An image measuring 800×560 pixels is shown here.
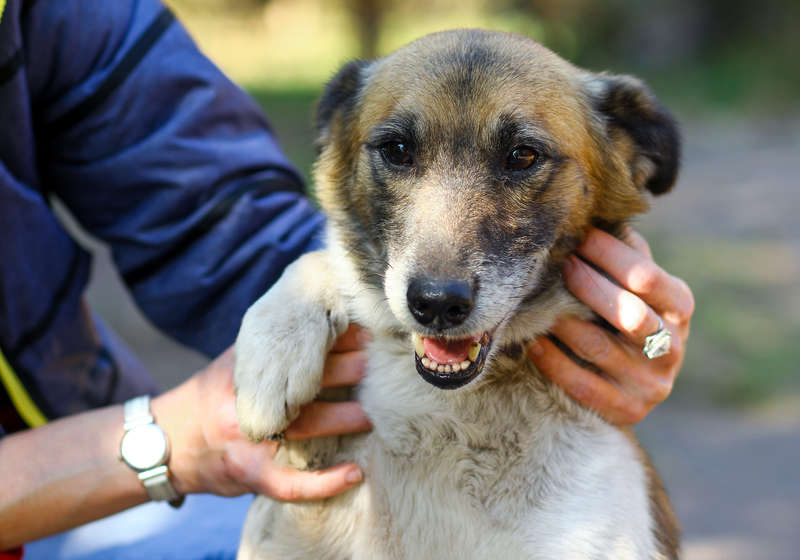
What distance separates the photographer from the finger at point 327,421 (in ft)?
7.22

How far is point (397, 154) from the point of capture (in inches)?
91.3

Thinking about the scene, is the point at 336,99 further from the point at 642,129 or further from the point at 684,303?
the point at 684,303

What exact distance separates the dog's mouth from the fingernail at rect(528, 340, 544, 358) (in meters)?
0.18

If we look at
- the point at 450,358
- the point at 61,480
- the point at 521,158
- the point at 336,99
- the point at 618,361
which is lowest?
the point at 61,480

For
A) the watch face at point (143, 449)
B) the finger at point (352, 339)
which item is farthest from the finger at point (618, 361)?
the watch face at point (143, 449)

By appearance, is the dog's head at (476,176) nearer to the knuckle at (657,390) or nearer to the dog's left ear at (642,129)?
the dog's left ear at (642,129)

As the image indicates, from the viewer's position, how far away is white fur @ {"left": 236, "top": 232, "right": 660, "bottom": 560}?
6.95ft

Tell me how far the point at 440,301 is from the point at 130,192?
4.11ft

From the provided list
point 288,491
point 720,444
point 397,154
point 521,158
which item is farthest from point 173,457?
point 720,444

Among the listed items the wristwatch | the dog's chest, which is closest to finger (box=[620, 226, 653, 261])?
the dog's chest

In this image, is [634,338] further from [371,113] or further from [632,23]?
[632,23]

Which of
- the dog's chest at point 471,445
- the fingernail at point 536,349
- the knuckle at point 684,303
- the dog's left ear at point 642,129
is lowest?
the dog's chest at point 471,445

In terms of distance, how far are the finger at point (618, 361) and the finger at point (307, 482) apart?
2.20ft

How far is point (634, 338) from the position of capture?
2.26 m
